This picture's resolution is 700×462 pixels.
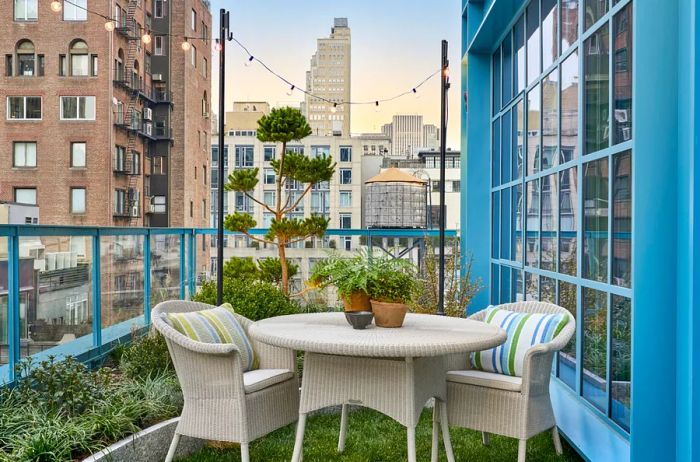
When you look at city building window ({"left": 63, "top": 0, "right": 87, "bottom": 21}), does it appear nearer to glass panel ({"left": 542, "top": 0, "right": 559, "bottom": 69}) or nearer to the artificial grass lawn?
glass panel ({"left": 542, "top": 0, "right": 559, "bottom": 69})

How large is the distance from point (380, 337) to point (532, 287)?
173 centimetres

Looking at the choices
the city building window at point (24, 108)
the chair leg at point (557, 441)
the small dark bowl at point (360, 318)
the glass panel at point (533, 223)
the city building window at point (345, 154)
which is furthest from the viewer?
the city building window at point (345, 154)

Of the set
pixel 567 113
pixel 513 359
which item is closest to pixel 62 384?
pixel 513 359

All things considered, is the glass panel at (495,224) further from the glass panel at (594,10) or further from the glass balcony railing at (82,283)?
the glass panel at (594,10)

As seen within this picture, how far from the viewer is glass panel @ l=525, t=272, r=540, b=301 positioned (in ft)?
12.6

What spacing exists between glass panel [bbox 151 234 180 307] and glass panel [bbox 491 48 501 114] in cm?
290

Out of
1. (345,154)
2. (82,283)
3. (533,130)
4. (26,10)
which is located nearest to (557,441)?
(533,130)

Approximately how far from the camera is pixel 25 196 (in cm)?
3597

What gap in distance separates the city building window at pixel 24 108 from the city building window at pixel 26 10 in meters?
4.77

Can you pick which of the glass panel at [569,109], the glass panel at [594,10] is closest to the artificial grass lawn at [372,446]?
the glass panel at [569,109]

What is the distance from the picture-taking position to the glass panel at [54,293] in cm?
338

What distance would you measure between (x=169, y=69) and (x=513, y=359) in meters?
40.0

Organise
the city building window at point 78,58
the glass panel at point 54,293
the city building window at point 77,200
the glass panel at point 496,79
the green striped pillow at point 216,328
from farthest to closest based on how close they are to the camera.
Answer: the city building window at point 78,58, the city building window at point 77,200, the glass panel at point 496,79, the glass panel at point 54,293, the green striped pillow at point 216,328

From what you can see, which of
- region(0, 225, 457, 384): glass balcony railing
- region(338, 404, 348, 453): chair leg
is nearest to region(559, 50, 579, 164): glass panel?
region(0, 225, 457, 384): glass balcony railing
